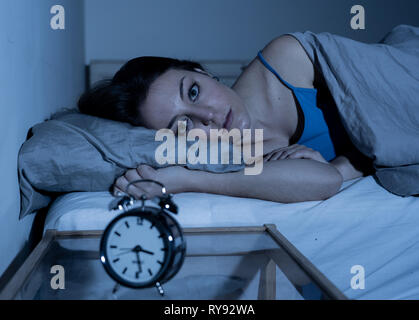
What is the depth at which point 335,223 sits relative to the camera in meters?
0.85

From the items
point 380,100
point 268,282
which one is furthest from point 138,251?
point 380,100

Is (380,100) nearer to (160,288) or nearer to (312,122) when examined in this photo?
(312,122)

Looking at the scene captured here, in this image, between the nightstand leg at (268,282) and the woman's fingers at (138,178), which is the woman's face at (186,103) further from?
the nightstand leg at (268,282)

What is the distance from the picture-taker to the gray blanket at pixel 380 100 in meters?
0.92

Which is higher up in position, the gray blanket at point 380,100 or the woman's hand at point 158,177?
the gray blanket at point 380,100

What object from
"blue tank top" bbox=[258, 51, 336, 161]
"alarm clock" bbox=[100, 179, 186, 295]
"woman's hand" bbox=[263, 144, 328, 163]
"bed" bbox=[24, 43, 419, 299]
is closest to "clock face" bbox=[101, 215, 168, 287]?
"alarm clock" bbox=[100, 179, 186, 295]

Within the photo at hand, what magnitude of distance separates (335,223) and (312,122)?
42 centimetres

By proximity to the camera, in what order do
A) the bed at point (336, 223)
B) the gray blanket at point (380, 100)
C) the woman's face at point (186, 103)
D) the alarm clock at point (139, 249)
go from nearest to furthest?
the alarm clock at point (139, 249)
the bed at point (336, 223)
the gray blanket at point (380, 100)
the woman's face at point (186, 103)

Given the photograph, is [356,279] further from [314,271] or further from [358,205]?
[314,271]

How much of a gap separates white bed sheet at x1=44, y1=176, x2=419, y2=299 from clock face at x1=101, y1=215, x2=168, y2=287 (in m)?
0.29

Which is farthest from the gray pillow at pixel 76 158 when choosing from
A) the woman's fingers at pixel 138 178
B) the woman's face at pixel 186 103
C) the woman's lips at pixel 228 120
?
the woman's lips at pixel 228 120

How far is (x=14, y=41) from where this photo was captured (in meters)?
0.81

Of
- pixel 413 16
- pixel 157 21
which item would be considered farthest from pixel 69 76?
pixel 413 16

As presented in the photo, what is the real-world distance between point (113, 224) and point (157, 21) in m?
2.02
